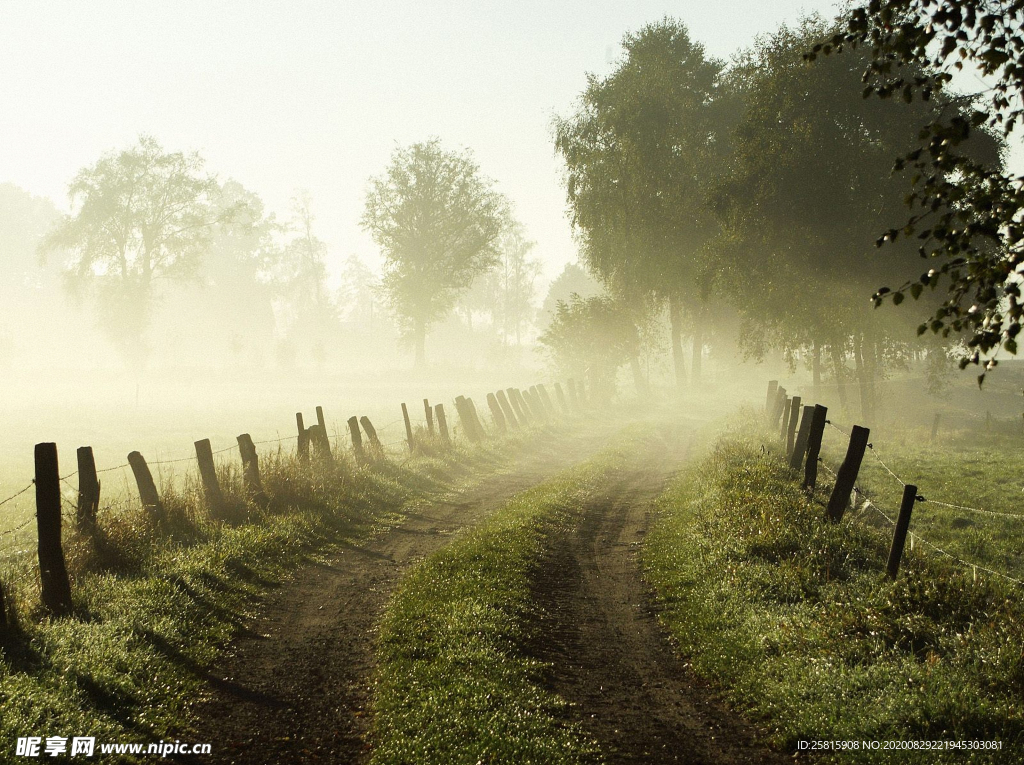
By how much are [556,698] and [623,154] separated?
117ft

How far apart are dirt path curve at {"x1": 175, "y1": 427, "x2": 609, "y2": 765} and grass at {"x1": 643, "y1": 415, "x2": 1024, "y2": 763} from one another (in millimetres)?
3751

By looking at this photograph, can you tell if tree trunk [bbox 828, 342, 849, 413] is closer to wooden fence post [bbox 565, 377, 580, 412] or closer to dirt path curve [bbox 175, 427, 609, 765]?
wooden fence post [bbox 565, 377, 580, 412]

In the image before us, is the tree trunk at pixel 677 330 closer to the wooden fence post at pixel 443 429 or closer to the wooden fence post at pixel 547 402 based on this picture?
the wooden fence post at pixel 547 402

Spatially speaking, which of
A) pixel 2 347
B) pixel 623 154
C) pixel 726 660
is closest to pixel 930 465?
pixel 726 660

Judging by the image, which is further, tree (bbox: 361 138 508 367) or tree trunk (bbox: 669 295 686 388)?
tree (bbox: 361 138 508 367)

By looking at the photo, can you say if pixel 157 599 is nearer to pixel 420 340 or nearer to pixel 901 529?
pixel 901 529

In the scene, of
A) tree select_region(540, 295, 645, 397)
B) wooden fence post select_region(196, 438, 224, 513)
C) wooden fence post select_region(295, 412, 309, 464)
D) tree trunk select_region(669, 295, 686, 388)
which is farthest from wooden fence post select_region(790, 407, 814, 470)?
tree trunk select_region(669, 295, 686, 388)

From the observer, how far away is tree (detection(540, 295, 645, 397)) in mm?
41656

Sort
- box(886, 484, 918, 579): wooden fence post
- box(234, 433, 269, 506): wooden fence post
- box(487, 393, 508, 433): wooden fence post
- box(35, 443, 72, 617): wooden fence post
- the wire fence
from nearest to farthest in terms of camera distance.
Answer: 1. box(35, 443, 72, 617): wooden fence post
2. box(886, 484, 918, 579): wooden fence post
3. the wire fence
4. box(234, 433, 269, 506): wooden fence post
5. box(487, 393, 508, 433): wooden fence post

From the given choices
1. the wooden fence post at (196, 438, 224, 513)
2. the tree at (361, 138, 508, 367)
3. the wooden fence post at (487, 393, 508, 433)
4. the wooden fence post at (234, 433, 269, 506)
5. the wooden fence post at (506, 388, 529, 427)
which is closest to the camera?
the wooden fence post at (196, 438, 224, 513)

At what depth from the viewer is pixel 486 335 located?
335 feet

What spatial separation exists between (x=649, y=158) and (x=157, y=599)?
118 feet

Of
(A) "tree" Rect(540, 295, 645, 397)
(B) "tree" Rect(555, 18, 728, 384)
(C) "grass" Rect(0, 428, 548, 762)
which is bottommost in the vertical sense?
(C) "grass" Rect(0, 428, 548, 762)

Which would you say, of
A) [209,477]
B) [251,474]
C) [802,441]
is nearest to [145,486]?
[209,477]
